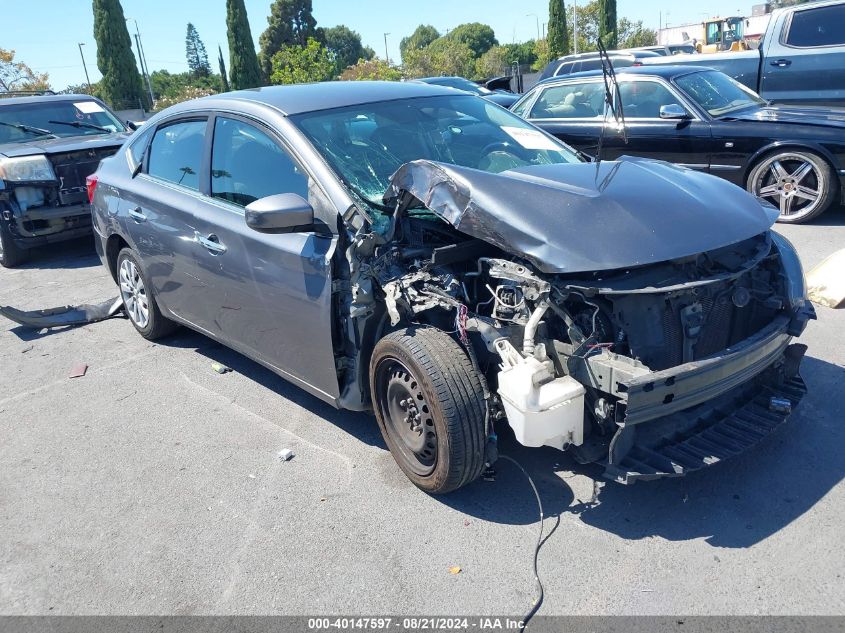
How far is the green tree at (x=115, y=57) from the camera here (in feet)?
127

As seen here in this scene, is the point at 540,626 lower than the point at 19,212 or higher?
lower

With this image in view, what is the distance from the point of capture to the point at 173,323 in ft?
17.3

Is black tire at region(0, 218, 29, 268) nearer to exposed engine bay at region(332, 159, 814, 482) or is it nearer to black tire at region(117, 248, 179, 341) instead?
black tire at region(117, 248, 179, 341)

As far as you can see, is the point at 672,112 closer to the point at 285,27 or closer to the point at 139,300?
the point at 139,300

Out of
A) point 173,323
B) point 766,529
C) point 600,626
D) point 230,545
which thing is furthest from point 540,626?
point 173,323

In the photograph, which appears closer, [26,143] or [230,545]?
[230,545]

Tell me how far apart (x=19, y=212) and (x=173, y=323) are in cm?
391

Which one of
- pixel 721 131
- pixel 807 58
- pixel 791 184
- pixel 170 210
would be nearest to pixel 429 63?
pixel 807 58

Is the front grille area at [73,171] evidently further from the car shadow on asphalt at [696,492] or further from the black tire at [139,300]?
the car shadow on asphalt at [696,492]

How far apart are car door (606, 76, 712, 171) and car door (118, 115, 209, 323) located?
188 inches

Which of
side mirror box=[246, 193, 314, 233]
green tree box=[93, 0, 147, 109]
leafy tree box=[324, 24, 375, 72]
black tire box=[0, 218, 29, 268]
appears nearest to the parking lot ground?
side mirror box=[246, 193, 314, 233]

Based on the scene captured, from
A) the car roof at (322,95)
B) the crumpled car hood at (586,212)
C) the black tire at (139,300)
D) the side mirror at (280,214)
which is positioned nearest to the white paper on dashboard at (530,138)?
the car roof at (322,95)

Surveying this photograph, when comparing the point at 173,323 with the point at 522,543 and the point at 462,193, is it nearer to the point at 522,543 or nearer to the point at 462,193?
the point at 462,193

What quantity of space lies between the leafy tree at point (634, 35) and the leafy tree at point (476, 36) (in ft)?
131
